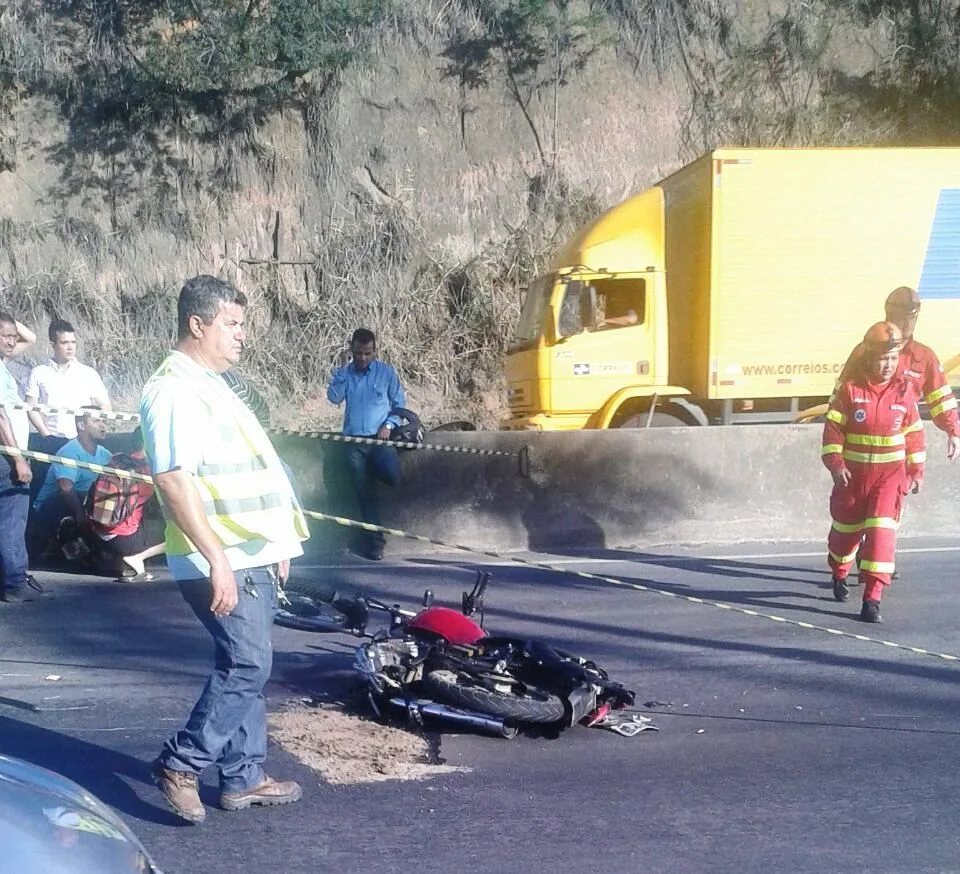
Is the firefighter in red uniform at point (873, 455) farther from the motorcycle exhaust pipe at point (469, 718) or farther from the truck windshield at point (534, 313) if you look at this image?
the truck windshield at point (534, 313)

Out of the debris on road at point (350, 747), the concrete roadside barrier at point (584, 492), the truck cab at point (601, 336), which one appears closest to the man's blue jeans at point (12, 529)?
the concrete roadside barrier at point (584, 492)

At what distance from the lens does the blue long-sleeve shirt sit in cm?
955

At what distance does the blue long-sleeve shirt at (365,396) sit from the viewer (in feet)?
31.3

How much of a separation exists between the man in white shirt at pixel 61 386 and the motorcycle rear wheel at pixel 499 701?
15.4 ft

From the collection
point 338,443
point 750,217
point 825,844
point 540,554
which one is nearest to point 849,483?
point 540,554

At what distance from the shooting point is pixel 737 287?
13.2m

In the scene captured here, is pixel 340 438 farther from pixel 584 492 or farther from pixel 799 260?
pixel 799 260

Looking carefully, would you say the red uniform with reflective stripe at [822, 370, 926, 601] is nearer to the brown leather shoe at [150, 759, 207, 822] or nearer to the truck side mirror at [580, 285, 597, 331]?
the brown leather shoe at [150, 759, 207, 822]

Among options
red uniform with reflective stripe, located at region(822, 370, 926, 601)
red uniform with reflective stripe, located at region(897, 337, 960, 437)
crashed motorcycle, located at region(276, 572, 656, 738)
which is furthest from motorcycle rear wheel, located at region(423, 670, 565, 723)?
red uniform with reflective stripe, located at region(897, 337, 960, 437)

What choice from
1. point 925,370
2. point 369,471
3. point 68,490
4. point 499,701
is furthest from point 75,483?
point 925,370

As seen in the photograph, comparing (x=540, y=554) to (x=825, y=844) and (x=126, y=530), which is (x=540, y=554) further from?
(x=825, y=844)

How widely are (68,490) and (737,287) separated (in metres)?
8.29

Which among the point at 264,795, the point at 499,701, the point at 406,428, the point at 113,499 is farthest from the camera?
the point at 406,428

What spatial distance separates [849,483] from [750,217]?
6667 mm
